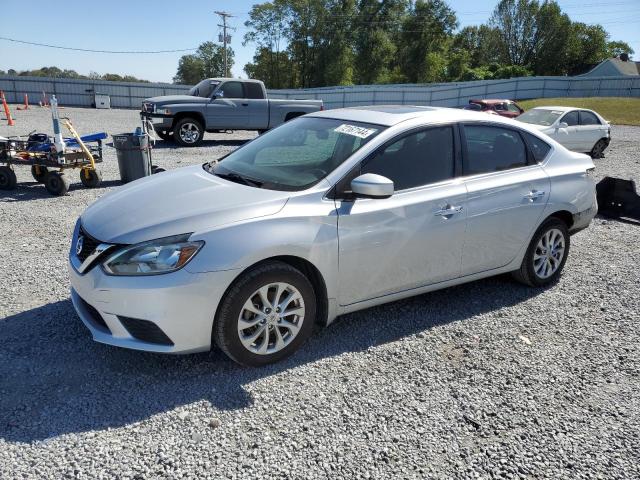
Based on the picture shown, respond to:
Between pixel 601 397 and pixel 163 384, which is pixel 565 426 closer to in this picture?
pixel 601 397

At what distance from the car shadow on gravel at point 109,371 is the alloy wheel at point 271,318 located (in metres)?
0.18

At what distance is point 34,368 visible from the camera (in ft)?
10.8

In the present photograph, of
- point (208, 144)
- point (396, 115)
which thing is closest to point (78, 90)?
point (208, 144)

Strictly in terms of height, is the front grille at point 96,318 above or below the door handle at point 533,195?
below

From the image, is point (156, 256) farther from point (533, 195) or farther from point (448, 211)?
point (533, 195)

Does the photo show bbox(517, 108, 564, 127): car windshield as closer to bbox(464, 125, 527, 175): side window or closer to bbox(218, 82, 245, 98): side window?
bbox(218, 82, 245, 98): side window

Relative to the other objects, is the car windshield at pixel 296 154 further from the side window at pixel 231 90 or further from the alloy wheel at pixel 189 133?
the side window at pixel 231 90

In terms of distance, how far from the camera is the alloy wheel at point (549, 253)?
482cm

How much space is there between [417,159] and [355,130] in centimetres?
53

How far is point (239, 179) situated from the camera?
12.6 ft

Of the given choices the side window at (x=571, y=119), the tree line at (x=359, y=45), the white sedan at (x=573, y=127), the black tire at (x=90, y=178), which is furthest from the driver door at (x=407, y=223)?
the tree line at (x=359, y=45)

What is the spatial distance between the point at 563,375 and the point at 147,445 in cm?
270

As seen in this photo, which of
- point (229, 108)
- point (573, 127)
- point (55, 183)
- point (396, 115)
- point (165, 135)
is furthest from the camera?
point (165, 135)

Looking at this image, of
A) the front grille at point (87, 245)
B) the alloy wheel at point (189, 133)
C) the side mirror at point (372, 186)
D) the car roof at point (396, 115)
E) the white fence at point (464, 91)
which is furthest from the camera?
the white fence at point (464, 91)
